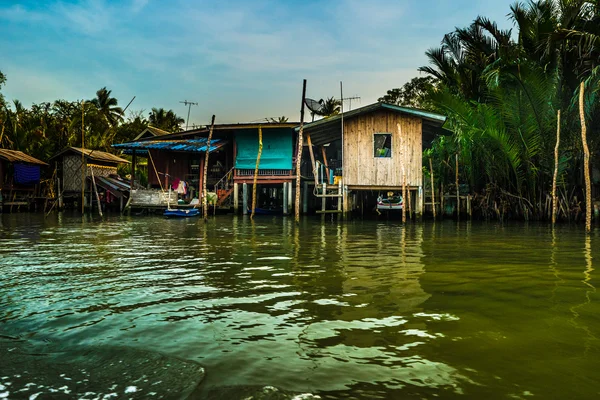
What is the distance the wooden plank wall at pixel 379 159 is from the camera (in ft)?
66.6

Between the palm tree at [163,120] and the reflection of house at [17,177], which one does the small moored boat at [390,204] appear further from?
the palm tree at [163,120]

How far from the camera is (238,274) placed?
595 cm

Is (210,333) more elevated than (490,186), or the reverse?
(490,186)

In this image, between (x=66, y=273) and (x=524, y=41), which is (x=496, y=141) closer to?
(x=524, y=41)

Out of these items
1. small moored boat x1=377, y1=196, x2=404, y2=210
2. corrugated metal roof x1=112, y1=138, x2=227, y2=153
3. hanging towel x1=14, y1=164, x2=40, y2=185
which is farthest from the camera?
hanging towel x1=14, y1=164, x2=40, y2=185

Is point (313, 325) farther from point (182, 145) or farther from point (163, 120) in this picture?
point (163, 120)

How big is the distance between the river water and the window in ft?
45.1

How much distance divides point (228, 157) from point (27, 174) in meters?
13.5

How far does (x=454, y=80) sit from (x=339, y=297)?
740 inches

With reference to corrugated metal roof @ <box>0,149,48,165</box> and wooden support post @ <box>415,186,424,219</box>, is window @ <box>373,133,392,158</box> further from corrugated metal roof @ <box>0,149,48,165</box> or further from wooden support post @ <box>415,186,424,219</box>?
corrugated metal roof @ <box>0,149,48,165</box>

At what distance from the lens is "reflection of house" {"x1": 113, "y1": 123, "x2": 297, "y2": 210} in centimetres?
2395

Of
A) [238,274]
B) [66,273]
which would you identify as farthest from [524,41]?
[66,273]

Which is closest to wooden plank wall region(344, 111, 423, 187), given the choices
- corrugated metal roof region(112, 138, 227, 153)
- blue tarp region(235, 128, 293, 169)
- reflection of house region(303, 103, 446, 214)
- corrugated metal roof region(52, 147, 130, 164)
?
reflection of house region(303, 103, 446, 214)

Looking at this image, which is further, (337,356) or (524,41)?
(524,41)
